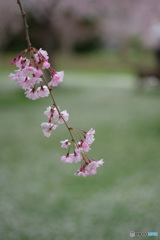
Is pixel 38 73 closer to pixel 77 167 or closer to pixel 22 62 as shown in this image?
pixel 22 62

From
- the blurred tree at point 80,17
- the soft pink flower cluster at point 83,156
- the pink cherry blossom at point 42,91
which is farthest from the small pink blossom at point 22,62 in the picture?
the blurred tree at point 80,17

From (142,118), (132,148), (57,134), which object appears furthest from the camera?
(142,118)

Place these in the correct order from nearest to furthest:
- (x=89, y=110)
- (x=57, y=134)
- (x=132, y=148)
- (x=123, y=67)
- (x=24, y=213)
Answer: (x=24, y=213) < (x=132, y=148) < (x=57, y=134) < (x=89, y=110) < (x=123, y=67)

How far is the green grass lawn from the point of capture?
2649 mm

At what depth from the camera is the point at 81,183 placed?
360 centimetres

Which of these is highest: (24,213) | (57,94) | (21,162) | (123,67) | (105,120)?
(123,67)

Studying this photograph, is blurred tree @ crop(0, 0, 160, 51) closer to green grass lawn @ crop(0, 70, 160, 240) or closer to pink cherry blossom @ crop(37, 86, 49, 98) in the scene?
green grass lawn @ crop(0, 70, 160, 240)

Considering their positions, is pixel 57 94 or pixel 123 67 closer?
pixel 57 94

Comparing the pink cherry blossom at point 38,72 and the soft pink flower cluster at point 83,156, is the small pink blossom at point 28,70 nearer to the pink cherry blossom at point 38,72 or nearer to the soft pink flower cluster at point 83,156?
the pink cherry blossom at point 38,72

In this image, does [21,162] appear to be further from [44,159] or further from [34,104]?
[34,104]

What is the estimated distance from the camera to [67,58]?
62.5ft

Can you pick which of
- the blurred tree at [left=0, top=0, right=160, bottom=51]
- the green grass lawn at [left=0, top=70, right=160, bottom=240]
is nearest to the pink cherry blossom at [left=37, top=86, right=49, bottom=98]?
the green grass lawn at [left=0, top=70, right=160, bottom=240]

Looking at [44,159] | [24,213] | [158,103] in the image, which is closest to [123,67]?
[158,103]

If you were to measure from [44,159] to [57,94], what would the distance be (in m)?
5.67
